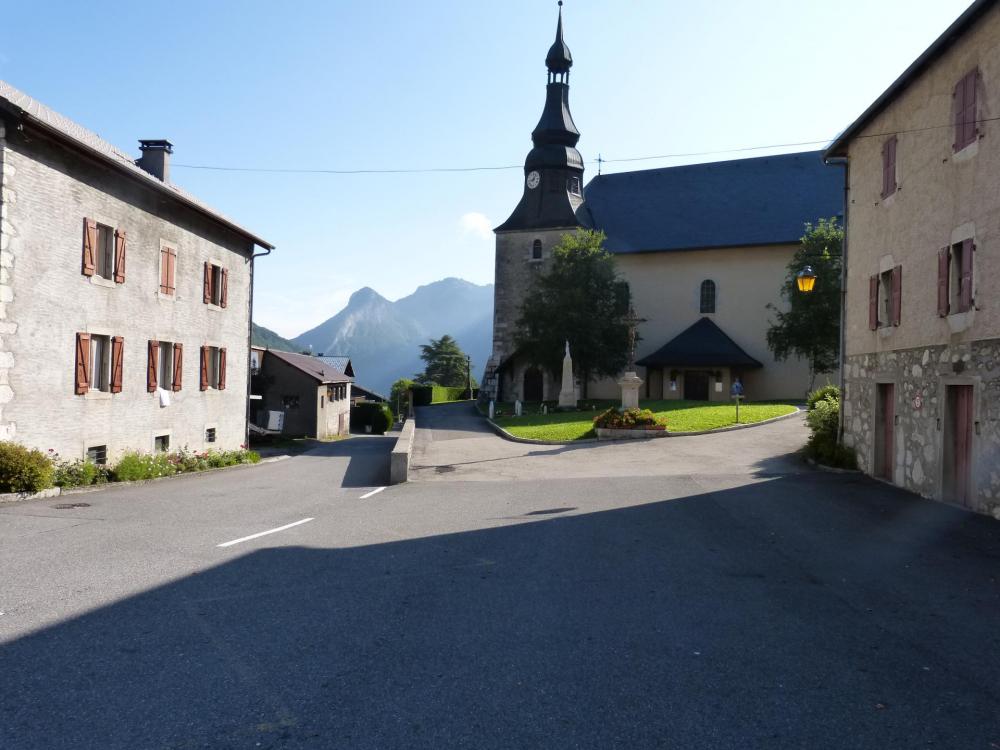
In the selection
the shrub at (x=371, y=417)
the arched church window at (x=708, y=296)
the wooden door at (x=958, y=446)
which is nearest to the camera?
the wooden door at (x=958, y=446)

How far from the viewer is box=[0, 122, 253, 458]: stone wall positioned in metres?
14.3

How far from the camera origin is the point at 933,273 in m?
11.8

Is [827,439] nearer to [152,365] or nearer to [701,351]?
[152,365]

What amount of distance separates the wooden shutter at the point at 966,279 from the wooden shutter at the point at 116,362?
16787 millimetres

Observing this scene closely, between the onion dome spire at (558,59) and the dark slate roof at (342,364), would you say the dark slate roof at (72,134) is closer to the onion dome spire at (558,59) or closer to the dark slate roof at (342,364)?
the onion dome spire at (558,59)

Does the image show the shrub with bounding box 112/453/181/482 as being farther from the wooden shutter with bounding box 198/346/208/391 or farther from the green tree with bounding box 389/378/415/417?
the green tree with bounding box 389/378/415/417

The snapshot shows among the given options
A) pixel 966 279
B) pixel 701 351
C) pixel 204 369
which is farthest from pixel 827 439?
pixel 701 351

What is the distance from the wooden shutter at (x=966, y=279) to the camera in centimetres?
1059

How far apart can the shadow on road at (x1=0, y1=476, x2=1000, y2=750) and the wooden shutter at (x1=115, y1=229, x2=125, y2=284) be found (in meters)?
12.2

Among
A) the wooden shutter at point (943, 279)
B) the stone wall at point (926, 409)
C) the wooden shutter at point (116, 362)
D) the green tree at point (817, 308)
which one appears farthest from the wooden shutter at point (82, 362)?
the green tree at point (817, 308)

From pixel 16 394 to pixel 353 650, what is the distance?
42.1 ft

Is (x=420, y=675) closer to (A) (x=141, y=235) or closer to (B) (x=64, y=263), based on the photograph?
(B) (x=64, y=263)

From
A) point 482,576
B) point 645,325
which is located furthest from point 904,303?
point 645,325

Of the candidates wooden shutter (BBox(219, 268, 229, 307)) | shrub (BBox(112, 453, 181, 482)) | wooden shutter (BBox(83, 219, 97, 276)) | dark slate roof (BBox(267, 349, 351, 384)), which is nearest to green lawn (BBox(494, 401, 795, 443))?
wooden shutter (BBox(219, 268, 229, 307))
